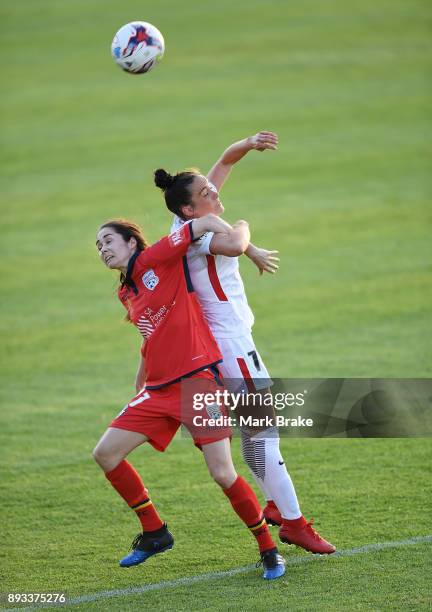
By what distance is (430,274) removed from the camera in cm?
1365

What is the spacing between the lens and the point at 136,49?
720 cm

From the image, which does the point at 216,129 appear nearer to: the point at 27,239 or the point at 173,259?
the point at 27,239

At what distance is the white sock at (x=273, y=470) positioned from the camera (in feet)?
19.6

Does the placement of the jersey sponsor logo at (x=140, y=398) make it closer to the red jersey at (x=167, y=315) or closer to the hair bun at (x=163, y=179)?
the red jersey at (x=167, y=315)

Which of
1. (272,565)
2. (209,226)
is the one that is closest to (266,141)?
(209,226)

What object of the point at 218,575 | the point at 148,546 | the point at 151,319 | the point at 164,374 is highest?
the point at 151,319

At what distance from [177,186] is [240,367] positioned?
3.85 ft

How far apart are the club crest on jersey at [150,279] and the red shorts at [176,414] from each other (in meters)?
0.59

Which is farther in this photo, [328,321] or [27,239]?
[27,239]

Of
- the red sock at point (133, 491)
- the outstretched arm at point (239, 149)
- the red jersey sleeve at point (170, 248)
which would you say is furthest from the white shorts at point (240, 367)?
the outstretched arm at point (239, 149)

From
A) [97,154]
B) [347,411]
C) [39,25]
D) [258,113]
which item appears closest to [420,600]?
[347,411]

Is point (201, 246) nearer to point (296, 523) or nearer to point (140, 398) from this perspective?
point (140, 398)

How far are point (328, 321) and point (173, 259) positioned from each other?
648 centimetres

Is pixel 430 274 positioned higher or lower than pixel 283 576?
higher
